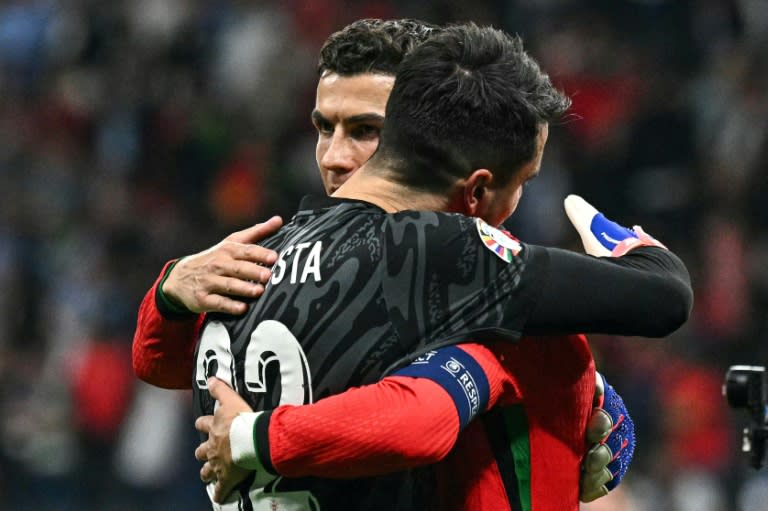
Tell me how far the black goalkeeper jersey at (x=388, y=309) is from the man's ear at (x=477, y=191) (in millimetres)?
93

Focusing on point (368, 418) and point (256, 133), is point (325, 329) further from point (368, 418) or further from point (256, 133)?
point (256, 133)

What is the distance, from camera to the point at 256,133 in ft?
28.4

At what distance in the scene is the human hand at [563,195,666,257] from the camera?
2.47 m

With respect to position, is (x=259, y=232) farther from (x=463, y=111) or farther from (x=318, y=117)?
(x=318, y=117)

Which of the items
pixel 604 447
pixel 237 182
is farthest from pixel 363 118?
pixel 237 182

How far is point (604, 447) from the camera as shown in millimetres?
2529

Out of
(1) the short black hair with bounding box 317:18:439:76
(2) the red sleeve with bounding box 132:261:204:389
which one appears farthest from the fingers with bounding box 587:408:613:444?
(1) the short black hair with bounding box 317:18:439:76

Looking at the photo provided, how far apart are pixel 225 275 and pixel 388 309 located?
34cm

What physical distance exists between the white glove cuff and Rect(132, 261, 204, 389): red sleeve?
0.38 meters

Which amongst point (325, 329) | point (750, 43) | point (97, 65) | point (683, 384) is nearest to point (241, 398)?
point (325, 329)

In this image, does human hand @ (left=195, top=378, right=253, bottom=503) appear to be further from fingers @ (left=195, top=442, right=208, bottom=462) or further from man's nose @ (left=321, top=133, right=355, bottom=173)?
man's nose @ (left=321, top=133, right=355, bottom=173)

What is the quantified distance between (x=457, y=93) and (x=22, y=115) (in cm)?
754

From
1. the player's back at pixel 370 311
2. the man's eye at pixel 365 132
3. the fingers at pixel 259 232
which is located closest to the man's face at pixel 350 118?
the man's eye at pixel 365 132

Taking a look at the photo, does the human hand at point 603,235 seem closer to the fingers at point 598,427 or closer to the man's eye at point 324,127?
the fingers at point 598,427
